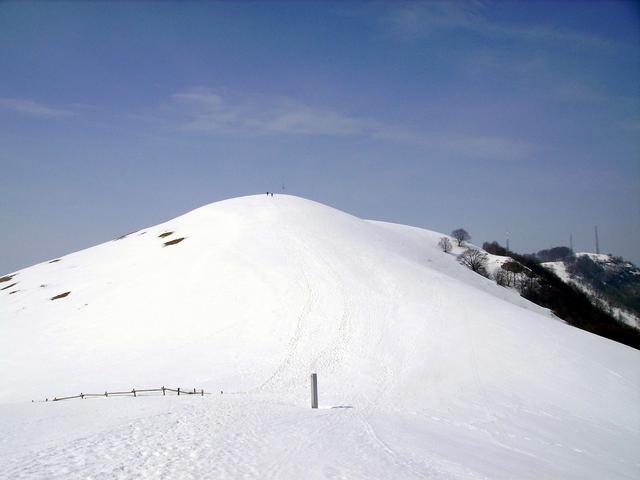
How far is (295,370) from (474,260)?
2382 inches

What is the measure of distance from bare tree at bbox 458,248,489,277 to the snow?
80.2 ft

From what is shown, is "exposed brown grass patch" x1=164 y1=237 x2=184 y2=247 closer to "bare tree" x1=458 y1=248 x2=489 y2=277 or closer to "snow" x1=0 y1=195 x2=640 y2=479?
"snow" x1=0 y1=195 x2=640 y2=479

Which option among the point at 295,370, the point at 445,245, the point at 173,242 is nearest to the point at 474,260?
the point at 445,245

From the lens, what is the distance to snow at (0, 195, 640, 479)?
10586 mm

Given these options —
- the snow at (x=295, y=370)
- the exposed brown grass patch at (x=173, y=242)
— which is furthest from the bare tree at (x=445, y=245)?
the exposed brown grass patch at (x=173, y=242)

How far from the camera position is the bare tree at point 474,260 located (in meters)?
73.7

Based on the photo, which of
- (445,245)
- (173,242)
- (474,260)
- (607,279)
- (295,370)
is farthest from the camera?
(607,279)

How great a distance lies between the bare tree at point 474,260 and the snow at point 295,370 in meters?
24.4

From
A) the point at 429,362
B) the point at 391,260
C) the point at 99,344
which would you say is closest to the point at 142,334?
the point at 99,344

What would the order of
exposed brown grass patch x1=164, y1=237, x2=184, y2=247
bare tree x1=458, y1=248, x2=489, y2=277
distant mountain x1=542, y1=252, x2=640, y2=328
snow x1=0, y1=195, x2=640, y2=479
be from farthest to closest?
1. distant mountain x1=542, y1=252, x2=640, y2=328
2. bare tree x1=458, y1=248, x2=489, y2=277
3. exposed brown grass patch x1=164, y1=237, x2=184, y2=247
4. snow x1=0, y1=195, x2=640, y2=479

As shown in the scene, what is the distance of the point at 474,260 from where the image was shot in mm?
77500

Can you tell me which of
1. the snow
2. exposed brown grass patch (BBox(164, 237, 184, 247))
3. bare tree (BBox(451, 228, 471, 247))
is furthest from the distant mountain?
exposed brown grass patch (BBox(164, 237, 184, 247))

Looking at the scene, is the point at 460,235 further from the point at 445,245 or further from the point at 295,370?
the point at 295,370

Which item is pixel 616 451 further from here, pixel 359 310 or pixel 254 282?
pixel 254 282
